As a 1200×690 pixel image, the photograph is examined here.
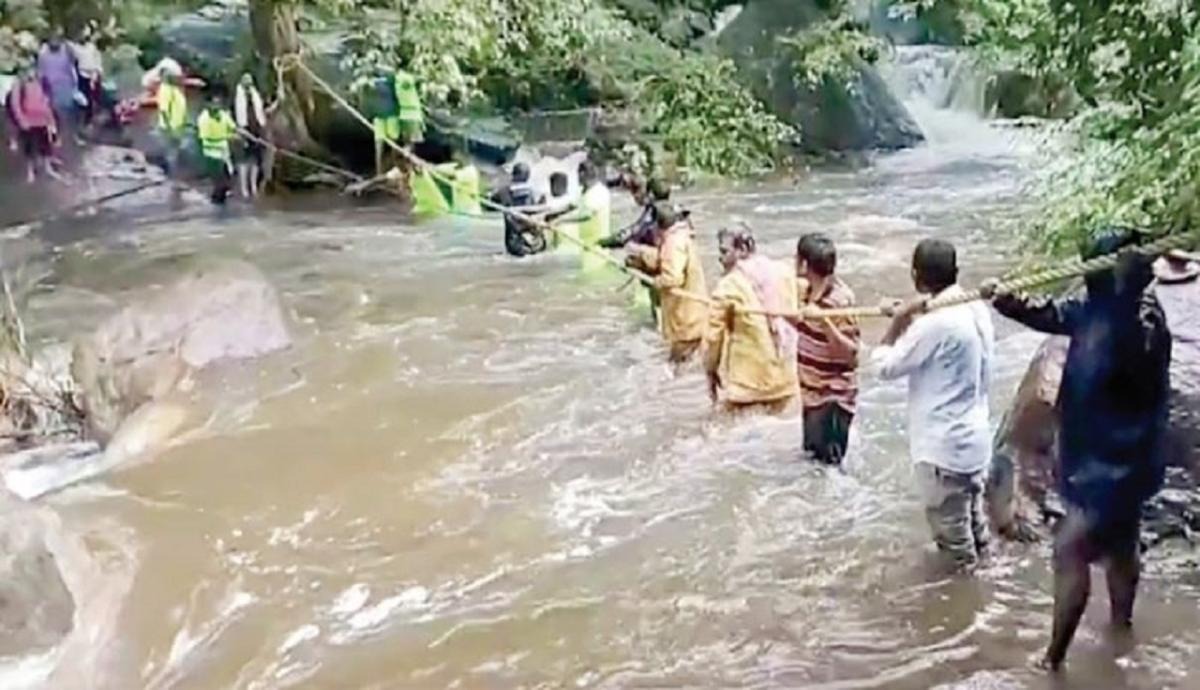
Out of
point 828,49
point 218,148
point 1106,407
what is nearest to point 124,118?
point 218,148

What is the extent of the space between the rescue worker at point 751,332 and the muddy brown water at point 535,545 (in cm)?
18

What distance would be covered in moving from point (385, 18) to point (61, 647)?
1359 centimetres

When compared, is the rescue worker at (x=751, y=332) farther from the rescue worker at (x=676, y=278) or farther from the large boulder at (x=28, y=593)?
the large boulder at (x=28, y=593)

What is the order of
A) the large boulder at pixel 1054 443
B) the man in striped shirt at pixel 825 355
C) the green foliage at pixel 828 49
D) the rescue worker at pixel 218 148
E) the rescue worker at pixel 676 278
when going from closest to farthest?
the large boulder at pixel 1054 443 → the man in striped shirt at pixel 825 355 → the rescue worker at pixel 676 278 → the rescue worker at pixel 218 148 → the green foliage at pixel 828 49

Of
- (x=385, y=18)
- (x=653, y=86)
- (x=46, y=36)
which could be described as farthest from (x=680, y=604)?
(x=46, y=36)

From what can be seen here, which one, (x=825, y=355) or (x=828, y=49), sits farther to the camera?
(x=828, y=49)

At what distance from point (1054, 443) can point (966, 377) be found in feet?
2.43

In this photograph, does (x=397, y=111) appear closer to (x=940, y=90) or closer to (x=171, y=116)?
(x=171, y=116)

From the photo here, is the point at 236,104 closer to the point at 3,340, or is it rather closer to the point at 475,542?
the point at 3,340

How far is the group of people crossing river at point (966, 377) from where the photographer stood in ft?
16.1

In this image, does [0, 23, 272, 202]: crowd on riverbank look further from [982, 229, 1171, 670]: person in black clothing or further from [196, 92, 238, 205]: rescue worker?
[982, 229, 1171, 670]: person in black clothing

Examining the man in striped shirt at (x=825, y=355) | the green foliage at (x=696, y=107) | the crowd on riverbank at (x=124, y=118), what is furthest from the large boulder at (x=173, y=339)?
the green foliage at (x=696, y=107)

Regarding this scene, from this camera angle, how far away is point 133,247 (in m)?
16.4

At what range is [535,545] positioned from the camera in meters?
7.06
